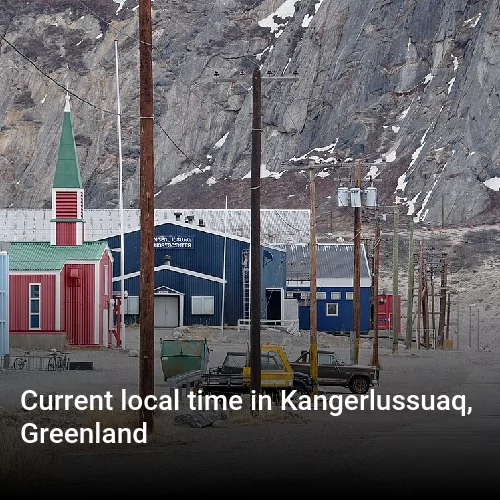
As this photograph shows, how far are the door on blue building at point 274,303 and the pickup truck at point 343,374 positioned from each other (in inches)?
1431

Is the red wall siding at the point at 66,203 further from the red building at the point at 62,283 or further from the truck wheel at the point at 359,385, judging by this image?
the truck wheel at the point at 359,385

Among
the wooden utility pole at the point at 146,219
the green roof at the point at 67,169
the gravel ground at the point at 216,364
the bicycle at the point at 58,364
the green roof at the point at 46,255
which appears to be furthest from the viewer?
the green roof at the point at 67,169

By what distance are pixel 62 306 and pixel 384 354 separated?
13939mm

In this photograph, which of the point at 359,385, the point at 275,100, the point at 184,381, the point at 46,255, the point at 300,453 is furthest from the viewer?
the point at 275,100

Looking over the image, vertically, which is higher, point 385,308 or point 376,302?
point 376,302

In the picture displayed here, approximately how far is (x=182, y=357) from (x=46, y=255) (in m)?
19.2

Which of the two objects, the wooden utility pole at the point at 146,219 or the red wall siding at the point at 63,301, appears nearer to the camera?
the wooden utility pole at the point at 146,219

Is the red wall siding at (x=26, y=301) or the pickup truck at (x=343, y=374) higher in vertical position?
the red wall siding at (x=26, y=301)

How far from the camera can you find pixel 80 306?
173ft

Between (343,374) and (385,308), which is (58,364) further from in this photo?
(385,308)

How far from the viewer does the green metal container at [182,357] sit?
35156mm

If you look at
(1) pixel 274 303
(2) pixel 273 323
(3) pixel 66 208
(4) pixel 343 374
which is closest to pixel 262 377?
(4) pixel 343 374

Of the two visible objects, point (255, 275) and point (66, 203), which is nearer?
point (255, 275)

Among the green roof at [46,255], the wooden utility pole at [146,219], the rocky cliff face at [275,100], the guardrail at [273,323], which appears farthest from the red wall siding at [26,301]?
the rocky cliff face at [275,100]
